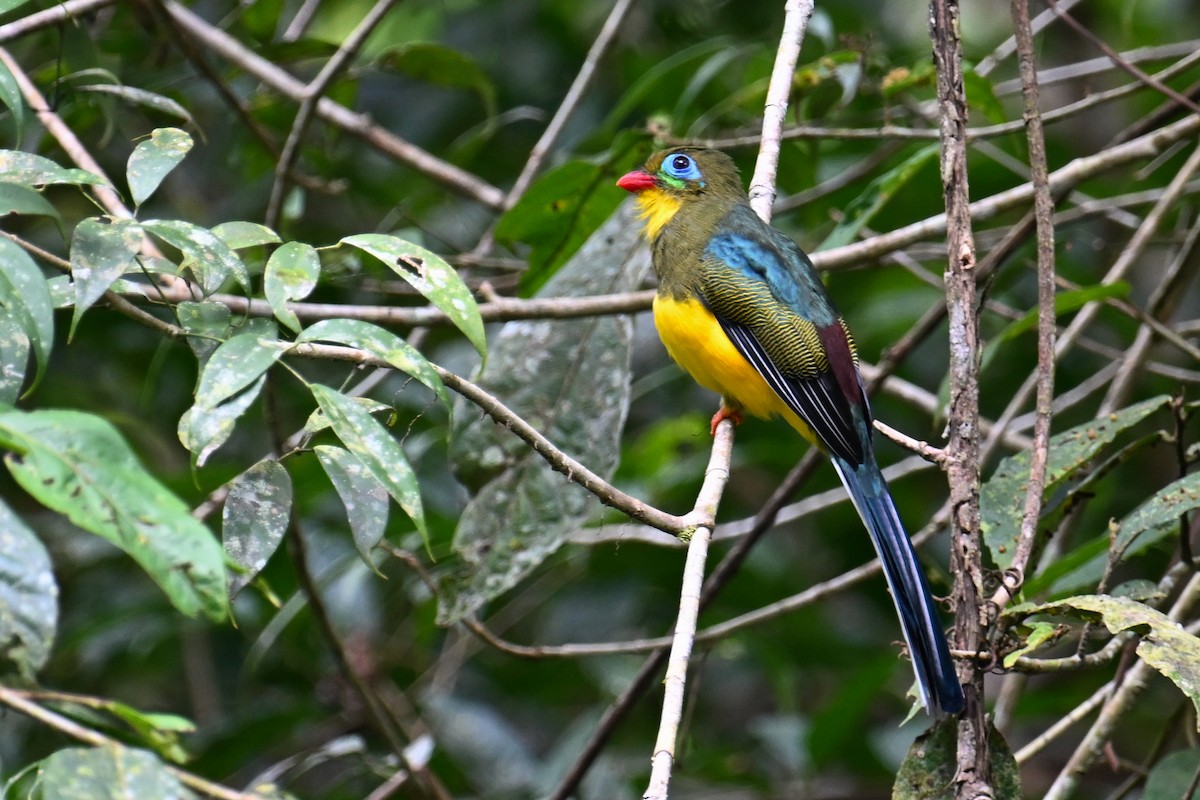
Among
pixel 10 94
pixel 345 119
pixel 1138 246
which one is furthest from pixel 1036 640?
pixel 345 119

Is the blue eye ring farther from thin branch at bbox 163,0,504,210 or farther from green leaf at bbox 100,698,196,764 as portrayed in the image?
green leaf at bbox 100,698,196,764

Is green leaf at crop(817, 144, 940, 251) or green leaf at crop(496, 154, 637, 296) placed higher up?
green leaf at crop(817, 144, 940, 251)

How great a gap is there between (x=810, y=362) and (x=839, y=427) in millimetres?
234

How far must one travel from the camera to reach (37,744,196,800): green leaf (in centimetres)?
135

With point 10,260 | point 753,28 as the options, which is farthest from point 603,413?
point 753,28

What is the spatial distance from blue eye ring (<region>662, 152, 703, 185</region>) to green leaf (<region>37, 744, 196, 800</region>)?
2927 millimetres

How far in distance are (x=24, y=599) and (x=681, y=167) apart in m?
2.95

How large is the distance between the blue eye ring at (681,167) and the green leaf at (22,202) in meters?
2.47

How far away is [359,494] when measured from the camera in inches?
76.8

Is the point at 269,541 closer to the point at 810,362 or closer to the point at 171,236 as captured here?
the point at 171,236

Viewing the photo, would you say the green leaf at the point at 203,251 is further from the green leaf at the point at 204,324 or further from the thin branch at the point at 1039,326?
the thin branch at the point at 1039,326

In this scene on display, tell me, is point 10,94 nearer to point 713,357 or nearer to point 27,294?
point 27,294

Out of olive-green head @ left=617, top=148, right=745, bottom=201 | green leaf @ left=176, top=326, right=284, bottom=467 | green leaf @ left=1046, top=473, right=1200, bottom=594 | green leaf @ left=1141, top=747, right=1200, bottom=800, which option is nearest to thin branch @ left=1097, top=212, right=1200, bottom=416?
green leaf @ left=1046, top=473, right=1200, bottom=594

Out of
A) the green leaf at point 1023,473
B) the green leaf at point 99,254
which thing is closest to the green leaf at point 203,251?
the green leaf at point 99,254
